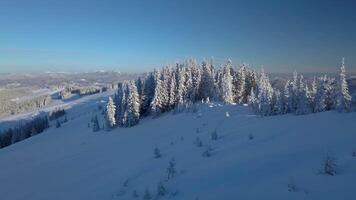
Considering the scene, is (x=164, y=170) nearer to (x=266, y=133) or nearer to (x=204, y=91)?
(x=266, y=133)

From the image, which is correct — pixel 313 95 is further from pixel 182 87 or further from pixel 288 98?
pixel 182 87

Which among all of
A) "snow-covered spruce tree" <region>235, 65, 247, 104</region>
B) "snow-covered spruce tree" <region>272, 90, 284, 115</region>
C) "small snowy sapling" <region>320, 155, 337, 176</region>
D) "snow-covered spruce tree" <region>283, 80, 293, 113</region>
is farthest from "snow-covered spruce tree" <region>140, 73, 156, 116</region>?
"small snowy sapling" <region>320, 155, 337, 176</region>

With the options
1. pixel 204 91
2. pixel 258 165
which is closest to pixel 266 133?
pixel 258 165

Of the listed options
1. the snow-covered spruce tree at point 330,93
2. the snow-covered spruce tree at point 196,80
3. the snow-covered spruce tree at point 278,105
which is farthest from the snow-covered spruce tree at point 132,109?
the snow-covered spruce tree at point 330,93

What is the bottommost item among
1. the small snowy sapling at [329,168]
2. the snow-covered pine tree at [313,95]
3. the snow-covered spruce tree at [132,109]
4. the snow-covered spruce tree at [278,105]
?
the snow-covered spruce tree at [132,109]

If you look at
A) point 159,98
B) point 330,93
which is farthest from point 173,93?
point 330,93

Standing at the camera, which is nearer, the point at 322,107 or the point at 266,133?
the point at 266,133

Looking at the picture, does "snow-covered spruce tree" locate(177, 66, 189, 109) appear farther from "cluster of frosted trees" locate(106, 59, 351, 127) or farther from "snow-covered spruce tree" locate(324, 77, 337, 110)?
"snow-covered spruce tree" locate(324, 77, 337, 110)

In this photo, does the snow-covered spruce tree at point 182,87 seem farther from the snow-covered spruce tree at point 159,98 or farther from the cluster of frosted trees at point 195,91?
the snow-covered spruce tree at point 159,98
